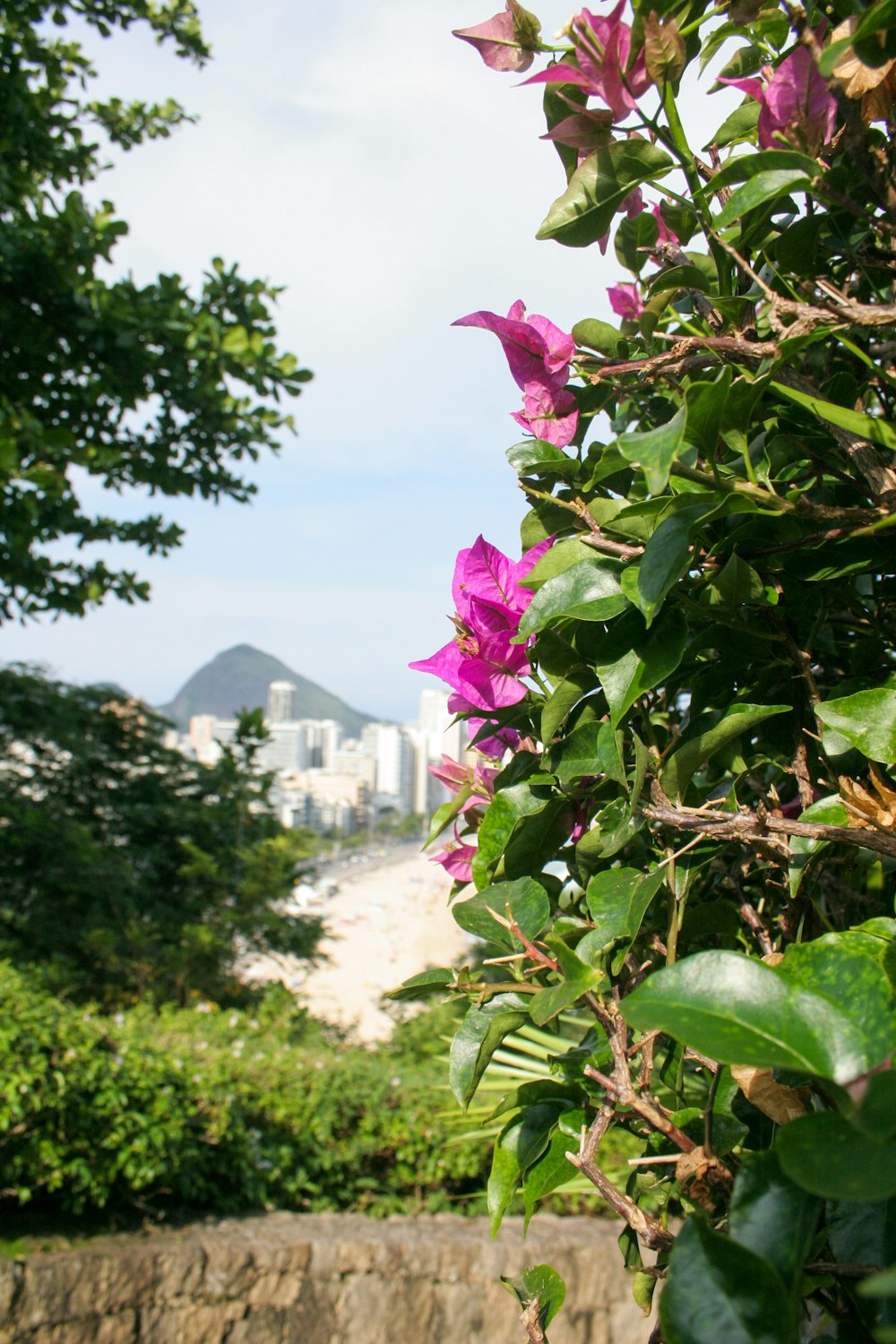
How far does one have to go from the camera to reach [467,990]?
0.48m

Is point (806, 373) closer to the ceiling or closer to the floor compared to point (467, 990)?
closer to the ceiling

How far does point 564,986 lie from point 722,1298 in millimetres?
147

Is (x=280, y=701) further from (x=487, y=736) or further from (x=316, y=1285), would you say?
(x=487, y=736)

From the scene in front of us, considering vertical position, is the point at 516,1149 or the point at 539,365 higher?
the point at 539,365

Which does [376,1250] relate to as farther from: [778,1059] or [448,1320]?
[778,1059]

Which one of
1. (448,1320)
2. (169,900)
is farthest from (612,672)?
(169,900)

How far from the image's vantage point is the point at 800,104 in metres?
0.46

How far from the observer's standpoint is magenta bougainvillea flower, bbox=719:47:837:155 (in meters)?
0.46

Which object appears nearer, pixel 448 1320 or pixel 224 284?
pixel 448 1320

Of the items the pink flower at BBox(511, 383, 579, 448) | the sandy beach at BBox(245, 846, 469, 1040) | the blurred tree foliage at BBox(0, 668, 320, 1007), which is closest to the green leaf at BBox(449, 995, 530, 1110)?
the pink flower at BBox(511, 383, 579, 448)

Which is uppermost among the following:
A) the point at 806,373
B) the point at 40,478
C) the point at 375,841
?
the point at 40,478

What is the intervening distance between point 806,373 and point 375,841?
2836 cm

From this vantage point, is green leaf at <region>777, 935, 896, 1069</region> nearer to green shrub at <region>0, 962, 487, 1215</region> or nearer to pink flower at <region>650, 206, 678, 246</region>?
pink flower at <region>650, 206, 678, 246</region>

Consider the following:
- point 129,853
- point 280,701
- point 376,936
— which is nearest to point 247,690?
point 280,701
